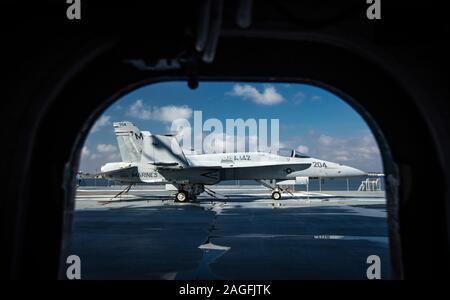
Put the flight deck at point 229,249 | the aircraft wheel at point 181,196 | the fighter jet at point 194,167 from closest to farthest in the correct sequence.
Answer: the flight deck at point 229,249, the fighter jet at point 194,167, the aircraft wheel at point 181,196

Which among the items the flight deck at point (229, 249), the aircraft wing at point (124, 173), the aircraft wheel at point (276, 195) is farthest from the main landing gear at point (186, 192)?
the flight deck at point (229, 249)

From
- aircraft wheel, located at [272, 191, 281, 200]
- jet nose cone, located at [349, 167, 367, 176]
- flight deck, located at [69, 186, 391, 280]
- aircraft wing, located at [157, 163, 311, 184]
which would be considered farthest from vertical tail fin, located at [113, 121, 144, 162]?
jet nose cone, located at [349, 167, 367, 176]

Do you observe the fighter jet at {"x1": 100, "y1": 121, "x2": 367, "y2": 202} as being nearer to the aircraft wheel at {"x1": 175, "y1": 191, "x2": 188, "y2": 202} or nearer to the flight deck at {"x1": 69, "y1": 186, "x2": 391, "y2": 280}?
the aircraft wheel at {"x1": 175, "y1": 191, "x2": 188, "y2": 202}

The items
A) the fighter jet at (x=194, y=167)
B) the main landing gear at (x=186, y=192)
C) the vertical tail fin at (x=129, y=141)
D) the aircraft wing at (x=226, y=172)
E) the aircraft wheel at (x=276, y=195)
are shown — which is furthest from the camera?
the aircraft wheel at (x=276, y=195)

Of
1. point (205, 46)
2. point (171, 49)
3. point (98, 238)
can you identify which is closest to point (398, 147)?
point (205, 46)

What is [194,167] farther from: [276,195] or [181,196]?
[276,195]

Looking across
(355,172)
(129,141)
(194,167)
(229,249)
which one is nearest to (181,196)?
(194,167)

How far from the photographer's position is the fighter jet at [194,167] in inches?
774

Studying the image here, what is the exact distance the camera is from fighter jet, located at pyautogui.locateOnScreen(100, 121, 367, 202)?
19656 mm

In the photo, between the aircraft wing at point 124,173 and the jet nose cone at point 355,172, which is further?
the jet nose cone at point 355,172

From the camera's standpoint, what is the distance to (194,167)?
65.2ft

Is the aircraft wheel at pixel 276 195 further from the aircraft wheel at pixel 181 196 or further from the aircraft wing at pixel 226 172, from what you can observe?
the aircraft wheel at pixel 181 196

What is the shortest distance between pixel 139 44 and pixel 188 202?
18.6 metres

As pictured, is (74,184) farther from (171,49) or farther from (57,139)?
(171,49)
